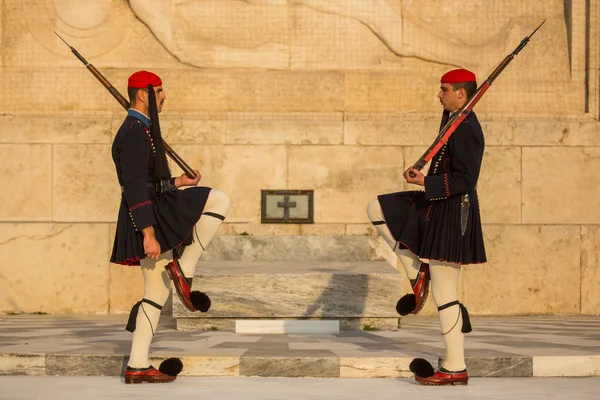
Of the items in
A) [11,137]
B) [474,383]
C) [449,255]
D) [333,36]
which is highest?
[333,36]

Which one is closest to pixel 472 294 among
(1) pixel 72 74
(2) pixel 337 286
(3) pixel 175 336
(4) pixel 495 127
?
(4) pixel 495 127

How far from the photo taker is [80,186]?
12.3 meters

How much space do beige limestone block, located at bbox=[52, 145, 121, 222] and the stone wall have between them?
0.01m

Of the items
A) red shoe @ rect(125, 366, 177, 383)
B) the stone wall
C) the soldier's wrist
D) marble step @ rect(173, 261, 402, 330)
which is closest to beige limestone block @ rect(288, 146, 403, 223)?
the stone wall

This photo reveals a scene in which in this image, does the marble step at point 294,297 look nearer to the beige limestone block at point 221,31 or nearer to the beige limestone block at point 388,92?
the beige limestone block at point 388,92

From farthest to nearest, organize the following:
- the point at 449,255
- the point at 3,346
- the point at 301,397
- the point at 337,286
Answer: the point at 337,286, the point at 3,346, the point at 449,255, the point at 301,397

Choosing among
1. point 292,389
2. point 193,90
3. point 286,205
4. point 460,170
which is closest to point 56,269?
point 193,90

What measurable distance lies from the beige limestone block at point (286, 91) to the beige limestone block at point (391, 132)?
13.7 inches

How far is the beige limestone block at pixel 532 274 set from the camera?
1229cm

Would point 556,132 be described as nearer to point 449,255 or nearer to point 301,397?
point 449,255

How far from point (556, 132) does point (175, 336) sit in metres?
5.04

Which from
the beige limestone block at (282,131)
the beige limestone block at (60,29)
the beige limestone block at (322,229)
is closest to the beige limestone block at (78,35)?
the beige limestone block at (60,29)

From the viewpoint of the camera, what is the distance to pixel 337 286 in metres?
10.2

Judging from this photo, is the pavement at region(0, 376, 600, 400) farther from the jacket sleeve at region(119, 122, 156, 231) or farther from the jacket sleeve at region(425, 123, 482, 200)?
the jacket sleeve at region(425, 123, 482, 200)
